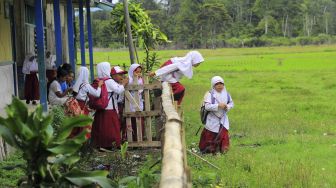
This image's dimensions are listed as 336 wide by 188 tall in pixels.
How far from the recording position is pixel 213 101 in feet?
25.9

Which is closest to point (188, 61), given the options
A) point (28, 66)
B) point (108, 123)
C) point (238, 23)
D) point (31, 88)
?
point (108, 123)

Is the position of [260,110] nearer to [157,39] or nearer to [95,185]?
[157,39]

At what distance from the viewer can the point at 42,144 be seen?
3.07m

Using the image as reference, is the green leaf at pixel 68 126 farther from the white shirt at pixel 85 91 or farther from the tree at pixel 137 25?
the tree at pixel 137 25

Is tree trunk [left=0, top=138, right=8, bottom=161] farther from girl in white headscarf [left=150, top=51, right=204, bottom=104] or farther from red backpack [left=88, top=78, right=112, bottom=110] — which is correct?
girl in white headscarf [left=150, top=51, right=204, bottom=104]

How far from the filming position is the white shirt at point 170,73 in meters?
8.05

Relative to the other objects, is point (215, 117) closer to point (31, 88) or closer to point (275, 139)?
point (275, 139)

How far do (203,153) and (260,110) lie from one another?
5875mm

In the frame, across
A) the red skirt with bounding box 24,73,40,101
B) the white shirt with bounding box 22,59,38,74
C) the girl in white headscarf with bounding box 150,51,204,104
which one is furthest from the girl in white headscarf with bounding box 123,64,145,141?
the white shirt with bounding box 22,59,38,74

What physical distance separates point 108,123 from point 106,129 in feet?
0.28

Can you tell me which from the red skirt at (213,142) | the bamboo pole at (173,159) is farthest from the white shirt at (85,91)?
the bamboo pole at (173,159)

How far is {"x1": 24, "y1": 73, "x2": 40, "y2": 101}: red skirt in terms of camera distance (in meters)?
10.1

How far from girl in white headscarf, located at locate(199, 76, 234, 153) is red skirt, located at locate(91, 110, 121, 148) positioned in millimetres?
1279

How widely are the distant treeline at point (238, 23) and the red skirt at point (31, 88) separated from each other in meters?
46.0
